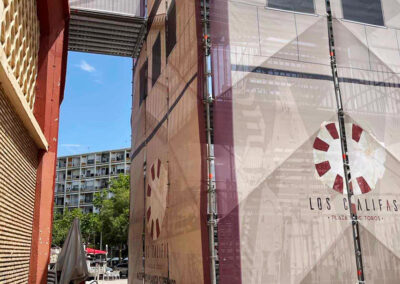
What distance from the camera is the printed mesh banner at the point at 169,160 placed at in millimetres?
5898

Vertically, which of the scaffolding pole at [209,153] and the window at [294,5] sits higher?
the window at [294,5]

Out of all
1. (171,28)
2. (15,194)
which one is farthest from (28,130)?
(171,28)

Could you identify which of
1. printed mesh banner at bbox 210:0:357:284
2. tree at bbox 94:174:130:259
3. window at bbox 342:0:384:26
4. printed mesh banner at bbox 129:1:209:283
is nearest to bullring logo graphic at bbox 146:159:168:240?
printed mesh banner at bbox 129:1:209:283

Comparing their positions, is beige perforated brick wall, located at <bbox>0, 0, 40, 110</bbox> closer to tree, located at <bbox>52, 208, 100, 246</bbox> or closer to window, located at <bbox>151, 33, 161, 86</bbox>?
window, located at <bbox>151, 33, 161, 86</bbox>

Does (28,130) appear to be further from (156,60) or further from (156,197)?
(156,60)

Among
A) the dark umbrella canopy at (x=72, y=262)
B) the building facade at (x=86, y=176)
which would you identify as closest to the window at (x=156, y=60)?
the dark umbrella canopy at (x=72, y=262)

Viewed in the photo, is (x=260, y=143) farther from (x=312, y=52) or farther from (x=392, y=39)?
(x=392, y=39)

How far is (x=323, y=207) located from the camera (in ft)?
18.8

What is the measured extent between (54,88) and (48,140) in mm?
906

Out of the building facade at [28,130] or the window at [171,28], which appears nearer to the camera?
the building facade at [28,130]

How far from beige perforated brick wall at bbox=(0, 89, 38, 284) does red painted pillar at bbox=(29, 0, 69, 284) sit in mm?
169

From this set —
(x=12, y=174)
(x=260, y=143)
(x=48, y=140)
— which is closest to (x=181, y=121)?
(x=260, y=143)

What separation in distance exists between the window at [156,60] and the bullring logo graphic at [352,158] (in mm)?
4207

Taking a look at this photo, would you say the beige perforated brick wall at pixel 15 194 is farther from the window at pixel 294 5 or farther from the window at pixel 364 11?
the window at pixel 364 11
